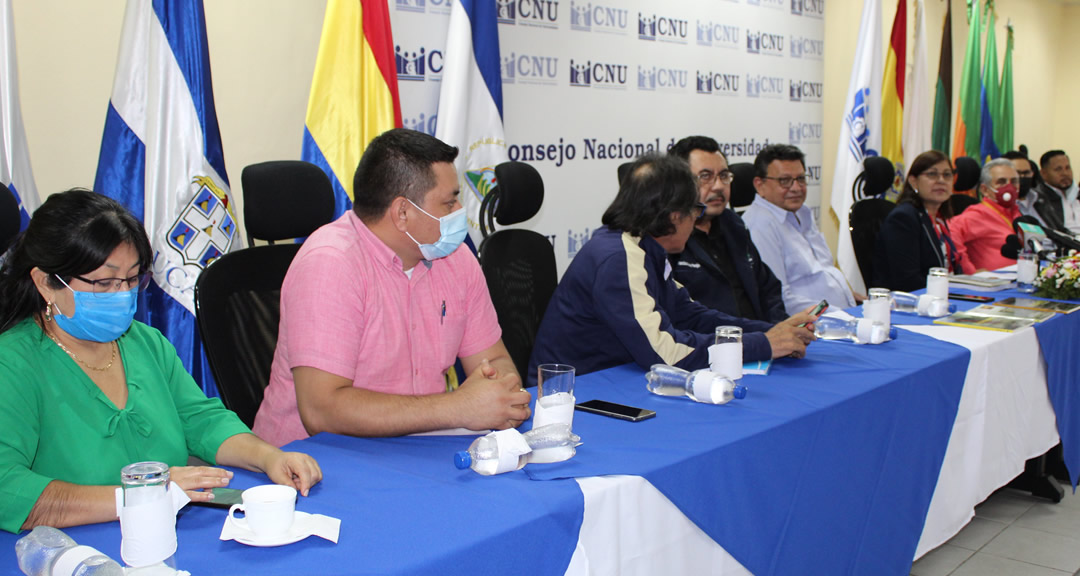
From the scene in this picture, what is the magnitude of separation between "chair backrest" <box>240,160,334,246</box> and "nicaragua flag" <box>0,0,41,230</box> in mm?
709

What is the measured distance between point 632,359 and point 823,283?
1512mm

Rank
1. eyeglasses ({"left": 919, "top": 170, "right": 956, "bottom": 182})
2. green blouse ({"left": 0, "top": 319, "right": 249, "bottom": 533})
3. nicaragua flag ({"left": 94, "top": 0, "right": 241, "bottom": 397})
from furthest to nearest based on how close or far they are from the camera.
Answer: eyeglasses ({"left": 919, "top": 170, "right": 956, "bottom": 182})
nicaragua flag ({"left": 94, "top": 0, "right": 241, "bottom": 397})
green blouse ({"left": 0, "top": 319, "right": 249, "bottom": 533})

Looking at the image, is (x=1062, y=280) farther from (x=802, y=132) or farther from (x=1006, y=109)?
(x=1006, y=109)

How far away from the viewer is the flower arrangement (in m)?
3.27

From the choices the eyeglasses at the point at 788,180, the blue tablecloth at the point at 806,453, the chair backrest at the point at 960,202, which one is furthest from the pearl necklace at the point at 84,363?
the chair backrest at the point at 960,202

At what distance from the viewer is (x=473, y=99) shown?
3656 millimetres

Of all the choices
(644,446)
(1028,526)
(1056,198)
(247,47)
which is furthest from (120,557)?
(1056,198)

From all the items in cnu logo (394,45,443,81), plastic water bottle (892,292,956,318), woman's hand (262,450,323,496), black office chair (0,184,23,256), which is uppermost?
cnu logo (394,45,443,81)

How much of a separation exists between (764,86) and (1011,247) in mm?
1848

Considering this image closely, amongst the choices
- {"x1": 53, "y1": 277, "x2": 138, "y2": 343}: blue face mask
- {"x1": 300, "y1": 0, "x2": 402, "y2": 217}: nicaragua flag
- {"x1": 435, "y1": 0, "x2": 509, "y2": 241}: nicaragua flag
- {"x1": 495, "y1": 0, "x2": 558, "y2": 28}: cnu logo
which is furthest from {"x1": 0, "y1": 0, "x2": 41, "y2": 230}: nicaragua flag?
{"x1": 495, "y1": 0, "x2": 558, "y2": 28}: cnu logo

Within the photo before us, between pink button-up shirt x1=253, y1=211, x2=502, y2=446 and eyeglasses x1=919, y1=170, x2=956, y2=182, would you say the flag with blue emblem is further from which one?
pink button-up shirt x1=253, y1=211, x2=502, y2=446

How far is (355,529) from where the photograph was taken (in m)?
1.24

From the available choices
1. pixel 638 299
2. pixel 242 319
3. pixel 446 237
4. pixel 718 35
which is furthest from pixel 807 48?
pixel 242 319

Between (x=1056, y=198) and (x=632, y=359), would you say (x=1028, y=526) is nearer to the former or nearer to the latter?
(x=632, y=359)
